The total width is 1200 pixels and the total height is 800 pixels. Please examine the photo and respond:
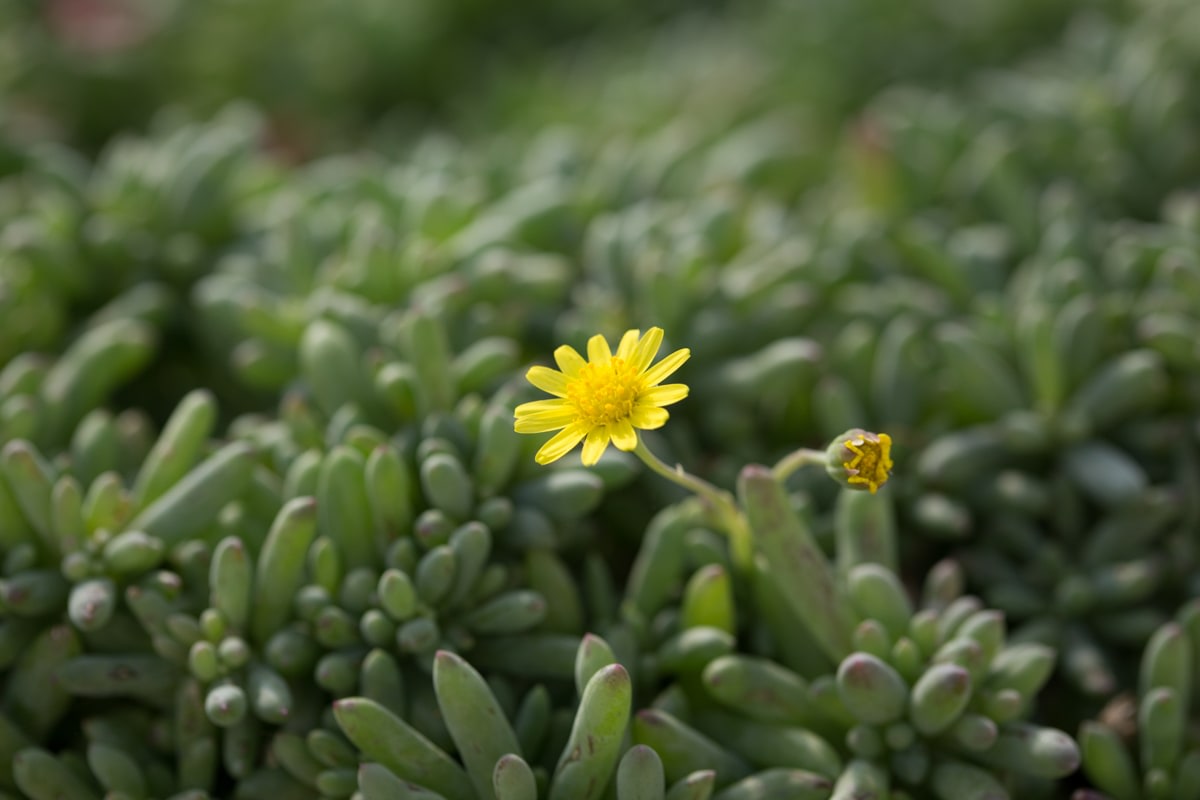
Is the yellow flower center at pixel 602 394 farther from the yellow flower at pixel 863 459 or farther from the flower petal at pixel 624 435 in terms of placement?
the yellow flower at pixel 863 459

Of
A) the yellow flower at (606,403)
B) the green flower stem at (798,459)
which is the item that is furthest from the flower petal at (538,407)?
the green flower stem at (798,459)

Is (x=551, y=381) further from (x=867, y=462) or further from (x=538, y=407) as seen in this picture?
(x=867, y=462)

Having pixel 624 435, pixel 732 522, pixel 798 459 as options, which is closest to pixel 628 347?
pixel 624 435

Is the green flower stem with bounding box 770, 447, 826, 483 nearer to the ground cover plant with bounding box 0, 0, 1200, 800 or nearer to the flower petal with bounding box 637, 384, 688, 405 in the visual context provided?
the ground cover plant with bounding box 0, 0, 1200, 800

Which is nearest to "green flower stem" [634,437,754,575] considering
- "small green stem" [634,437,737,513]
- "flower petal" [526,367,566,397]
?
"small green stem" [634,437,737,513]

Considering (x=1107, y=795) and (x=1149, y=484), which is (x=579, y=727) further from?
(x=1149, y=484)

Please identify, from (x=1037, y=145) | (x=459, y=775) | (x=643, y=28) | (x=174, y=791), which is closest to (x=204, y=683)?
(x=174, y=791)
